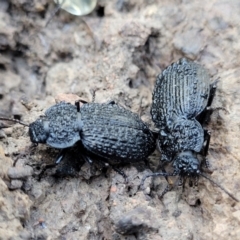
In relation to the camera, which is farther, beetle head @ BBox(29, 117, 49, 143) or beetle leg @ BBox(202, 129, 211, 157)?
beetle leg @ BBox(202, 129, 211, 157)

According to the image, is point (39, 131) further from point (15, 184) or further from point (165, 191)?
point (165, 191)

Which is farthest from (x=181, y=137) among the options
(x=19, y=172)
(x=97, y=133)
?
(x=19, y=172)

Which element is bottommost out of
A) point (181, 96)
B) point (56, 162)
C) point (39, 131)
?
point (56, 162)

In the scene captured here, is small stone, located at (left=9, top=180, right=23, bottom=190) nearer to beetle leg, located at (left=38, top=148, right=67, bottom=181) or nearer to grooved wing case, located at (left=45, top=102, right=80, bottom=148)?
beetle leg, located at (left=38, top=148, right=67, bottom=181)

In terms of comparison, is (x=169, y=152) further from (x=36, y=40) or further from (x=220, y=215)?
(x=36, y=40)

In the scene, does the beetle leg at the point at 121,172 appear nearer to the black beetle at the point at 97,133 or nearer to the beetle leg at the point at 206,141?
the black beetle at the point at 97,133

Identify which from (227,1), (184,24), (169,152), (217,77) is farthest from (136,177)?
(227,1)

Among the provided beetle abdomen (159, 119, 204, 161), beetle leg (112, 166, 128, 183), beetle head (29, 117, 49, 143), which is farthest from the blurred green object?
beetle leg (112, 166, 128, 183)
